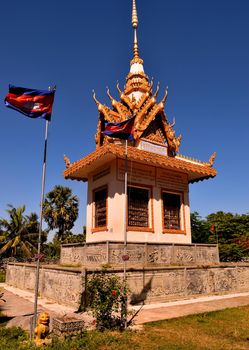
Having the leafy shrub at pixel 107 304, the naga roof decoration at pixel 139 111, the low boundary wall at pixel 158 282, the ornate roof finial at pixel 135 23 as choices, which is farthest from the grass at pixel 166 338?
the ornate roof finial at pixel 135 23

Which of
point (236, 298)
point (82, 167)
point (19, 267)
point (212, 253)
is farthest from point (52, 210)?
point (236, 298)

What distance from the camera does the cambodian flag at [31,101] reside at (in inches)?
388

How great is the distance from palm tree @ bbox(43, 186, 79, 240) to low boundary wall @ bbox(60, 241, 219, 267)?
2488 cm

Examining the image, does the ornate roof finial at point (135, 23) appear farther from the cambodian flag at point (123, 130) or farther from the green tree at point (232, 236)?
the green tree at point (232, 236)

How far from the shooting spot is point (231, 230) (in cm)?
4172

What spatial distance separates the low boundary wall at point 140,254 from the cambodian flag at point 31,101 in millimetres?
6666

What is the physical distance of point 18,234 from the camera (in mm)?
35531

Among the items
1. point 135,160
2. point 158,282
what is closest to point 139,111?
point 135,160

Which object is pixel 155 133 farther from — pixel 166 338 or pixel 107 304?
pixel 166 338

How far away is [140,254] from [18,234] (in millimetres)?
25480

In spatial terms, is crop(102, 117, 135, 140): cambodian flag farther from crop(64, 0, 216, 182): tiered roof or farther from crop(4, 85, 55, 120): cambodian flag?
crop(64, 0, 216, 182): tiered roof

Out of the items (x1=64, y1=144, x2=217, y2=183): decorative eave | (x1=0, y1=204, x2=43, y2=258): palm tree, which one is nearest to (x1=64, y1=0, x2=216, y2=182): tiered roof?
(x1=64, y1=144, x2=217, y2=183): decorative eave

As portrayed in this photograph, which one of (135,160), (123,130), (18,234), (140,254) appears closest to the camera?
(123,130)

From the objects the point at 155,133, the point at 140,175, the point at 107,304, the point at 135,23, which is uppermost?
the point at 135,23
